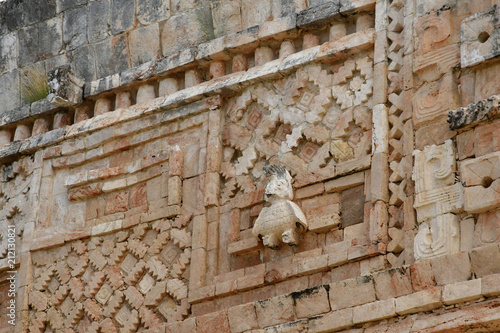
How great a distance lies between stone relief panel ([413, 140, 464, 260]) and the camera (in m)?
8.59

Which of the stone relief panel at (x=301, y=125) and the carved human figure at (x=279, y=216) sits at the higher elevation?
the stone relief panel at (x=301, y=125)

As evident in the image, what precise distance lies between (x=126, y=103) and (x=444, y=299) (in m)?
4.21

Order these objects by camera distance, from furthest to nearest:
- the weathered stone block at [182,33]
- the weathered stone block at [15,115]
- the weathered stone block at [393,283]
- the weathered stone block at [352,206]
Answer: the weathered stone block at [15,115]
the weathered stone block at [182,33]
the weathered stone block at [352,206]
the weathered stone block at [393,283]

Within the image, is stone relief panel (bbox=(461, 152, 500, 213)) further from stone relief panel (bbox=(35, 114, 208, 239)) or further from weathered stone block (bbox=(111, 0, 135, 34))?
weathered stone block (bbox=(111, 0, 135, 34))

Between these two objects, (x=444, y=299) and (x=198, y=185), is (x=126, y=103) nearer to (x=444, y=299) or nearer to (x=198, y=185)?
(x=198, y=185)

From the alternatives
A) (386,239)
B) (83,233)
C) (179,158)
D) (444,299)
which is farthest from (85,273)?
(444,299)

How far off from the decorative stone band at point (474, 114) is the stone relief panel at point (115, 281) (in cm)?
263

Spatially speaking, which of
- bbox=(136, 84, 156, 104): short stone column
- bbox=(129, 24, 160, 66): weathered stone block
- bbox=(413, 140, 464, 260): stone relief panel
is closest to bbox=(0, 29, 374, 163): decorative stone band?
bbox=(136, 84, 156, 104): short stone column

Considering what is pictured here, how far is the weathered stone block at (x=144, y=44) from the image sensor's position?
11.4m

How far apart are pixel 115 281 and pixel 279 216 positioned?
184 cm

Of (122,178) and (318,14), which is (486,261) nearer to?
(318,14)

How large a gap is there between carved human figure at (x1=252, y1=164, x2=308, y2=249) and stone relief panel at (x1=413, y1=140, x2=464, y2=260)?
42.4 inches

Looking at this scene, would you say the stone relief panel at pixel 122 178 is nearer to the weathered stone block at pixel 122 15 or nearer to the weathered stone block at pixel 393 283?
the weathered stone block at pixel 122 15

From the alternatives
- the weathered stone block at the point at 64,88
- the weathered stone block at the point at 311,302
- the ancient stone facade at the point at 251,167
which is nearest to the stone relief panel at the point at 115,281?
the ancient stone facade at the point at 251,167
